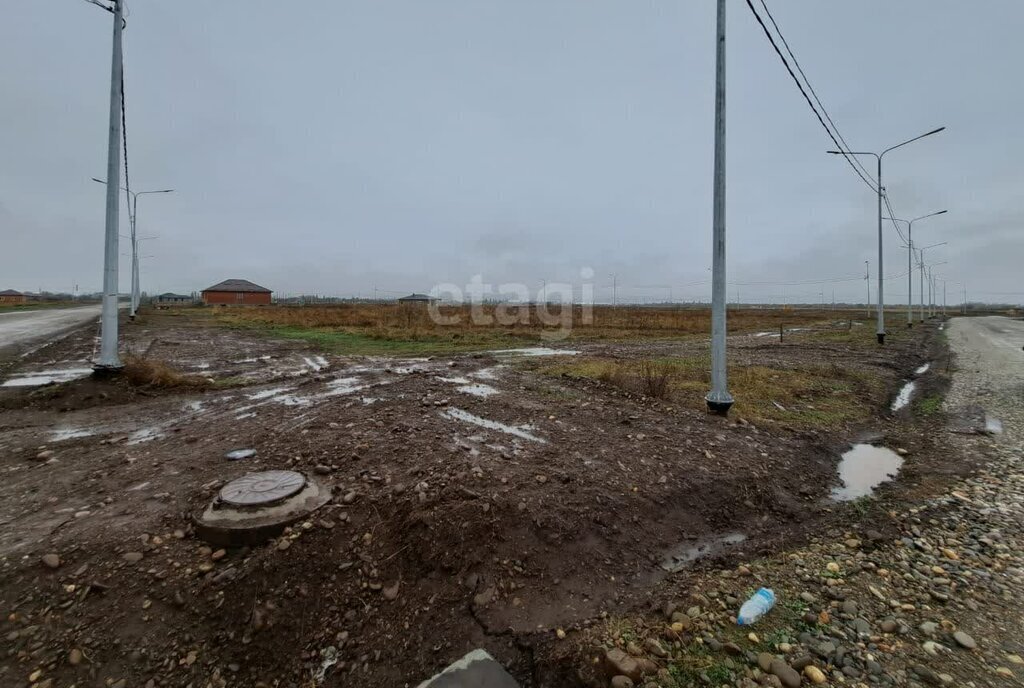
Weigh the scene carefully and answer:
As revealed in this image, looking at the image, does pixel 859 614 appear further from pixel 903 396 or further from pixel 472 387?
pixel 903 396

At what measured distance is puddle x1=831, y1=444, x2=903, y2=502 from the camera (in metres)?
4.88

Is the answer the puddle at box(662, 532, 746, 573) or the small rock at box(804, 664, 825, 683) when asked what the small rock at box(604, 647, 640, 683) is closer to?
the small rock at box(804, 664, 825, 683)

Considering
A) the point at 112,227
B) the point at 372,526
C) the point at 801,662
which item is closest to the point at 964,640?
the point at 801,662

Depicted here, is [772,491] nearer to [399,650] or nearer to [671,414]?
[671,414]

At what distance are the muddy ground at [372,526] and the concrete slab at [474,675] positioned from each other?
83 millimetres

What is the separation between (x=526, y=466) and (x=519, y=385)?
458 centimetres

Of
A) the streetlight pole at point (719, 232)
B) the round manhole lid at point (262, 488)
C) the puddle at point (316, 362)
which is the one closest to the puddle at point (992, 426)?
the streetlight pole at point (719, 232)

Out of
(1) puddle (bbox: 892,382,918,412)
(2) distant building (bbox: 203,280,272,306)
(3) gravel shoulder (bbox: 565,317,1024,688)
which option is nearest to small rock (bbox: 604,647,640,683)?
(3) gravel shoulder (bbox: 565,317,1024,688)

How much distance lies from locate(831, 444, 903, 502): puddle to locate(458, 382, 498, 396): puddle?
515 centimetres

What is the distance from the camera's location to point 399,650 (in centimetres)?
257

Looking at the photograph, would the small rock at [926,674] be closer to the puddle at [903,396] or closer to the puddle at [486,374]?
the puddle at [903,396]

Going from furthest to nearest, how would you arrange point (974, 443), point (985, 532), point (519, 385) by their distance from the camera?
1. point (519, 385)
2. point (974, 443)
3. point (985, 532)

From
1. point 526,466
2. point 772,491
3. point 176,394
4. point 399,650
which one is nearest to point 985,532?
point 772,491

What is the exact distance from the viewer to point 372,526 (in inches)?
133
